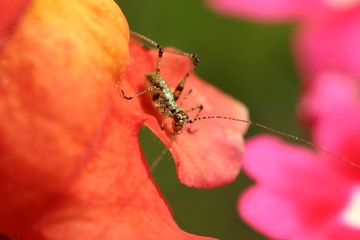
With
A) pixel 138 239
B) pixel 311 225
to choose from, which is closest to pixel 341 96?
pixel 311 225

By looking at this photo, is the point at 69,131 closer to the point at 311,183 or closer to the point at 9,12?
the point at 9,12

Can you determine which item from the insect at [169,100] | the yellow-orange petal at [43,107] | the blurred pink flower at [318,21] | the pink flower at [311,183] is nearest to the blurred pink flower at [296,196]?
the pink flower at [311,183]

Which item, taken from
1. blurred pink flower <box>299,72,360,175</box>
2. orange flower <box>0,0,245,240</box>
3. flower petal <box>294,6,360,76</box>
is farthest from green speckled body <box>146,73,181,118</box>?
flower petal <box>294,6,360,76</box>

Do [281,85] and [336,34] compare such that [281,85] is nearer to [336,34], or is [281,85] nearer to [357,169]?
[336,34]

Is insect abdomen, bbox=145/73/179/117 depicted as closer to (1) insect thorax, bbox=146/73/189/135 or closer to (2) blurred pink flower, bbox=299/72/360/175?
(1) insect thorax, bbox=146/73/189/135

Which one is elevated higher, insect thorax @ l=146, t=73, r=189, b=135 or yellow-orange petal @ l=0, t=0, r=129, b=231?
insect thorax @ l=146, t=73, r=189, b=135

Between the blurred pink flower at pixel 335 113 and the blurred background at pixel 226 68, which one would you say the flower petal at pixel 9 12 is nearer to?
the blurred pink flower at pixel 335 113

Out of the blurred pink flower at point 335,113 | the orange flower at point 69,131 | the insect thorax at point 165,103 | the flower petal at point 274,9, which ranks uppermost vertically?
the flower petal at point 274,9

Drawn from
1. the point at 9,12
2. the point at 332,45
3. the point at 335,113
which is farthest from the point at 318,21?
the point at 9,12
